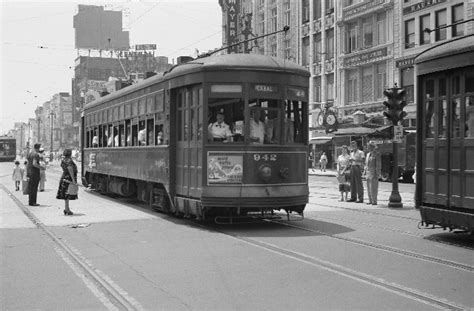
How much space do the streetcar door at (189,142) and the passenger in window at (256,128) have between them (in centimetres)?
97

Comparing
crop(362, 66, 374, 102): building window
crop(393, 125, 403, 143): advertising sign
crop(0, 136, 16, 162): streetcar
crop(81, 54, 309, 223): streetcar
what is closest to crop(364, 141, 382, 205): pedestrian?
crop(393, 125, 403, 143): advertising sign

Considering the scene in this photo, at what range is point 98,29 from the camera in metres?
102

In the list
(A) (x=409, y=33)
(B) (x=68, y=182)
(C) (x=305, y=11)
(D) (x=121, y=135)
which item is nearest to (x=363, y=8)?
(A) (x=409, y=33)

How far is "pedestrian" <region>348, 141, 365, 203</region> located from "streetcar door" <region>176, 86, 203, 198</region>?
6539 millimetres

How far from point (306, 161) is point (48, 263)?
5665mm

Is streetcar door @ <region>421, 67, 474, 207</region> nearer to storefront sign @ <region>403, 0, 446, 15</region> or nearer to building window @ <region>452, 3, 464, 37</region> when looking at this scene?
building window @ <region>452, 3, 464, 37</region>

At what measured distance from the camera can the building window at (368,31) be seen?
42.9 meters

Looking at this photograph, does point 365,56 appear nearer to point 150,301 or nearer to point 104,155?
point 104,155

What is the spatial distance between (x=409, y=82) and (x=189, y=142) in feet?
97.6

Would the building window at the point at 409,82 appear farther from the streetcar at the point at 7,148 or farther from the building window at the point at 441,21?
the streetcar at the point at 7,148

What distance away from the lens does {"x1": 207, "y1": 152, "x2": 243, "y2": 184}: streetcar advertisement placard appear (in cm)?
1138

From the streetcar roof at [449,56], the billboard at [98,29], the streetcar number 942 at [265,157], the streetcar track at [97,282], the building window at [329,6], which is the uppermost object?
the billboard at [98,29]

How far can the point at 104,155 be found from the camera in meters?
19.0

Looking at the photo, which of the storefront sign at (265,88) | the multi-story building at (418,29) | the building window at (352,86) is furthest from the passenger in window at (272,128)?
the building window at (352,86)
